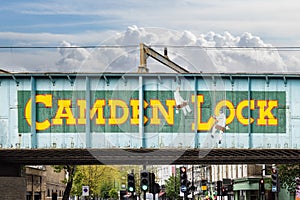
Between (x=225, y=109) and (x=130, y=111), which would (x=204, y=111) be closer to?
(x=225, y=109)

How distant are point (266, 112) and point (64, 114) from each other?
11.3 metres

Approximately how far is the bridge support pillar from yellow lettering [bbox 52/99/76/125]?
8.83 meters

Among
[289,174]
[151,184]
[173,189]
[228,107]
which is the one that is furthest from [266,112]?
[173,189]

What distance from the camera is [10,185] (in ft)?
156

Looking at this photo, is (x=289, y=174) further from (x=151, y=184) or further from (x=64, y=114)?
(x=64, y=114)

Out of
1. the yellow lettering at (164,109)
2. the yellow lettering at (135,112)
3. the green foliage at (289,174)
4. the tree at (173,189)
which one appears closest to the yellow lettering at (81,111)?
the yellow lettering at (135,112)

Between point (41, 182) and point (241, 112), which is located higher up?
point (241, 112)

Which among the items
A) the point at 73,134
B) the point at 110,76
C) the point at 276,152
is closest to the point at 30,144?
the point at 73,134

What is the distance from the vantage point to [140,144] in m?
39.4

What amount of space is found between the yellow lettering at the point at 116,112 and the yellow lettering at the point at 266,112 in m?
7.52

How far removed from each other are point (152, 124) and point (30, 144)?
22.3ft

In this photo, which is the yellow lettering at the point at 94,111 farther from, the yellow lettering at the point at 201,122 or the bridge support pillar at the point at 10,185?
the bridge support pillar at the point at 10,185

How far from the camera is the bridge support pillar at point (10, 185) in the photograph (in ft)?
153

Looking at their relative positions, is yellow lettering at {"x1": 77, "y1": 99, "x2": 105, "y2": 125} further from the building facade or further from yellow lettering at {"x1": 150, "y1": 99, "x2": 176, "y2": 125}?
the building facade
